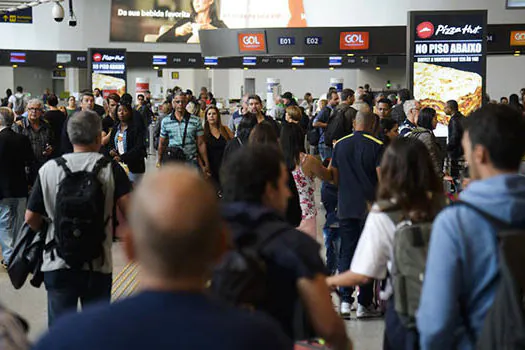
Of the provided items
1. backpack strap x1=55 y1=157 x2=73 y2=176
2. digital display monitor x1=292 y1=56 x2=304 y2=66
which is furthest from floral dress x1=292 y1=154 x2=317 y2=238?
digital display monitor x1=292 y1=56 x2=304 y2=66

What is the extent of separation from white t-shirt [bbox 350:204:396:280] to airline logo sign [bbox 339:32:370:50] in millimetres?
22786

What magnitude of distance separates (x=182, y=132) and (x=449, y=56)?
562cm

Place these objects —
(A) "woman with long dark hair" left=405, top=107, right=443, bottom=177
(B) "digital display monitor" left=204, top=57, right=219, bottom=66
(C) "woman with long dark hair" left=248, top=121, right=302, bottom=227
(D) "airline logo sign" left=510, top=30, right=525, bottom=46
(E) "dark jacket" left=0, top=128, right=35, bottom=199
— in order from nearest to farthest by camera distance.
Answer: (C) "woman with long dark hair" left=248, top=121, right=302, bottom=227, (A) "woman with long dark hair" left=405, top=107, right=443, bottom=177, (E) "dark jacket" left=0, top=128, right=35, bottom=199, (D) "airline logo sign" left=510, top=30, right=525, bottom=46, (B) "digital display monitor" left=204, top=57, right=219, bottom=66

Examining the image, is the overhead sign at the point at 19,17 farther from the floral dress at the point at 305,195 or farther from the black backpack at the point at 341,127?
the floral dress at the point at 305,195

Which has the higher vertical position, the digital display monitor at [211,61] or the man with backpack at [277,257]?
the digital display monitor at [211,61]

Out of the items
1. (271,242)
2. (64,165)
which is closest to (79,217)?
(64,165)

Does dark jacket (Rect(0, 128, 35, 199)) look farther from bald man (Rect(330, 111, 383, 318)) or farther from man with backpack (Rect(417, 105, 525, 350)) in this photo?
man with backpack (Rect(417, 105, 525, 350))

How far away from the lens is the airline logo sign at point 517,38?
2495 centimetres

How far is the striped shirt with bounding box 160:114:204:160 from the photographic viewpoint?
10344 millimetres

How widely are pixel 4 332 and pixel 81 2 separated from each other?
120 feet

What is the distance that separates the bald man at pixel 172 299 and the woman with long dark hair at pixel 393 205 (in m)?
1.76

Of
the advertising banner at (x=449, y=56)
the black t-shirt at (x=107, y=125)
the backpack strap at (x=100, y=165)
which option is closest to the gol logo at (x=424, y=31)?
the advertising banner at (x=449, y=56)

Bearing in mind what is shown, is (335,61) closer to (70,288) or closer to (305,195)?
(305,195)

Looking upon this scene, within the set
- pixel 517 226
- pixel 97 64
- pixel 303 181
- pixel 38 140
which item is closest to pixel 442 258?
pixel 517 226
